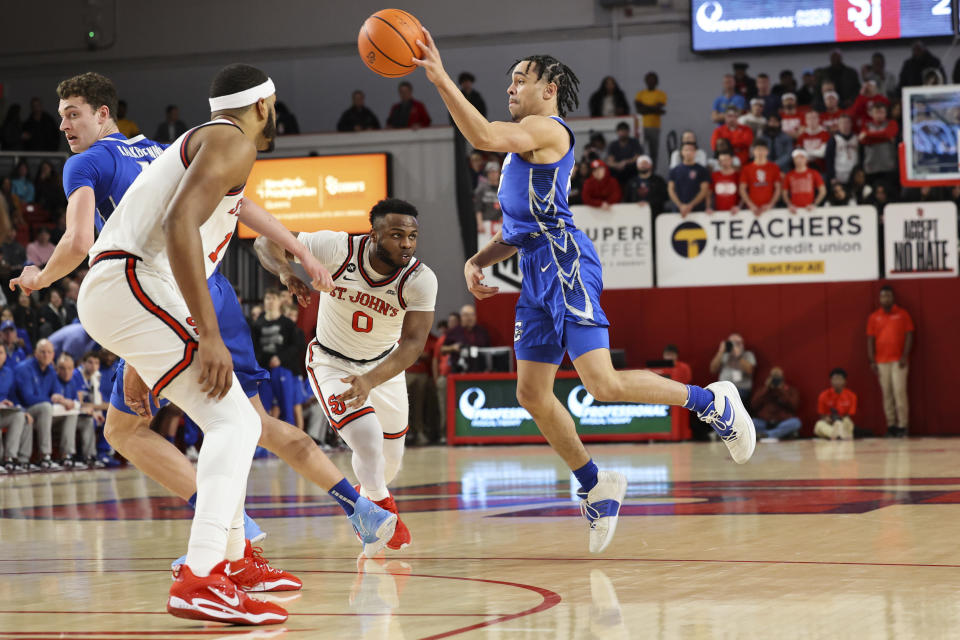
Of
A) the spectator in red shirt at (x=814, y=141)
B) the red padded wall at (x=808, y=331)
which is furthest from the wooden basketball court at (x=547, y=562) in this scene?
the spectator in red shirt at (x=814, y=141)

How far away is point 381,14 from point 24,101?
73.3 feet

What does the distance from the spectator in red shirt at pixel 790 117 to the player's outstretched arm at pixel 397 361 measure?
1411 cm

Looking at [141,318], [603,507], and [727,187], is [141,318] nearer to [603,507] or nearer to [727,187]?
[603,507]

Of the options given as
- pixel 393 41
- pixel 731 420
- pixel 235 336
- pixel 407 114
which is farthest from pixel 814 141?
pixel 235 336

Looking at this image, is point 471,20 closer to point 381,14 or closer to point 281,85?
point 281,85

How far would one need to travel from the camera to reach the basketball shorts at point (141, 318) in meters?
4.02

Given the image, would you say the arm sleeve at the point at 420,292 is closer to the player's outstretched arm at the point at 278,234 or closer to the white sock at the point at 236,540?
the player's outstretched arm at the point at 278,234

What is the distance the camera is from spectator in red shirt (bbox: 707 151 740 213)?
17.8 m

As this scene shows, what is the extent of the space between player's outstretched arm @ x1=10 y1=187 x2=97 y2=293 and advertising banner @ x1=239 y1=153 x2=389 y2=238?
16122 millimetres

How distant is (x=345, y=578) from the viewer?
204 inches

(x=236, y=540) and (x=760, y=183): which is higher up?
(x=760, y=183)

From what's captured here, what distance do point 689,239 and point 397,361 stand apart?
1242cm

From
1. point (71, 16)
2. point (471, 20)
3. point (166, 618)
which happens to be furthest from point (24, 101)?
point (166, 618)

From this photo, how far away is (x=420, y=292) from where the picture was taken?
6.45 metres
